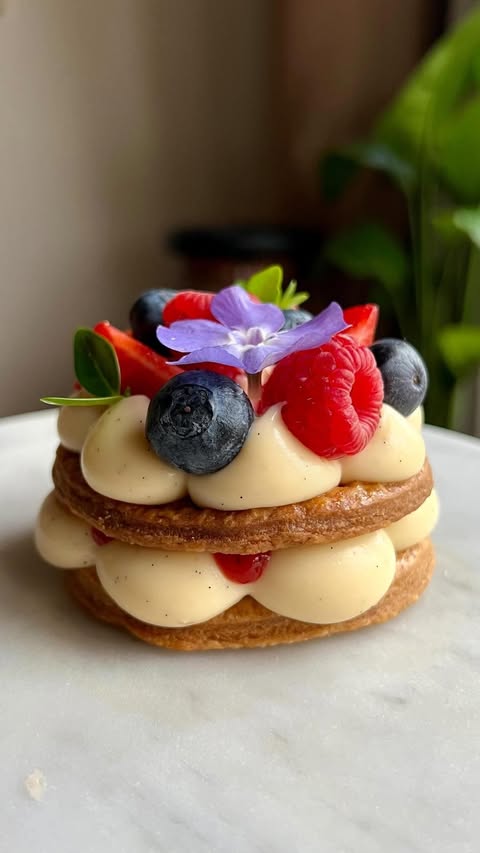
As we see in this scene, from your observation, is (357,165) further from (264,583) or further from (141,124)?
(264,583)

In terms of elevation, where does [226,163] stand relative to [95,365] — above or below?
below

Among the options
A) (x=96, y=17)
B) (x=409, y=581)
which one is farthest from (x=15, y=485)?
(x=96, y=17)

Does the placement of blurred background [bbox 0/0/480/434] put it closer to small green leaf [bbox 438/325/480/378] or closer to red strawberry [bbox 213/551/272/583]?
small green leaf [bbox 438/325/480/378]

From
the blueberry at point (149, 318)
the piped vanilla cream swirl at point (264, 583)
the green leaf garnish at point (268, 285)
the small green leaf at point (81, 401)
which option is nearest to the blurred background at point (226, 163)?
the green leaf garnish at point (268, 285)

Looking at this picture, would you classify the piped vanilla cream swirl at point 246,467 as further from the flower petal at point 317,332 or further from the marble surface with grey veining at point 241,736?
the marble surface with grey veining at point 241,736

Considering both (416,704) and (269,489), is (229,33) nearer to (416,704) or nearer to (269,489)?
(269,489)

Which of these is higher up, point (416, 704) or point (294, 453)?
point (294, 453)

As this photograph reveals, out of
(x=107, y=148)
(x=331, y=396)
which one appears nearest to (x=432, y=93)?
(x=107, y=148)

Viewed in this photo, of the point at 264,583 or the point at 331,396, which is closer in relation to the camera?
the point at 331,396
